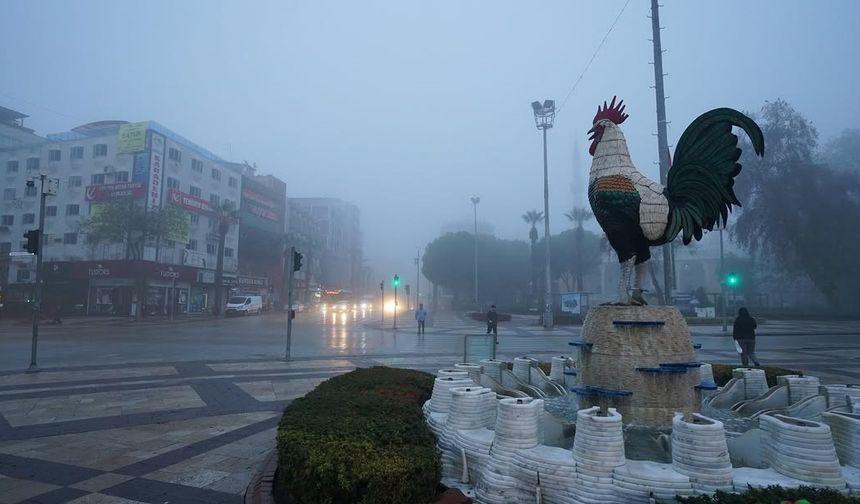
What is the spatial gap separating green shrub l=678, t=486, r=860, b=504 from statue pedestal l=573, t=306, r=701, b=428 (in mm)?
2230

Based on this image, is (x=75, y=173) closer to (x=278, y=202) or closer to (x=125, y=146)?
(x=125, y=146)

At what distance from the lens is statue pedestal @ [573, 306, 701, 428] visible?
568cm

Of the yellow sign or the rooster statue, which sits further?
the yellow sign

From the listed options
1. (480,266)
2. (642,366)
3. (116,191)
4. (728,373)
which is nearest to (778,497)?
(642,366)

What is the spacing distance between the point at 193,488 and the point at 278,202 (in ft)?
232

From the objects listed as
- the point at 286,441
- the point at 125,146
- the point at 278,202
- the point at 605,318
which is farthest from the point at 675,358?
the point at 278,202

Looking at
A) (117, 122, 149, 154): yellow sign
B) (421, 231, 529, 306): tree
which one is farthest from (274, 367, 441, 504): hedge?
(421, 231, 529, 306): tree

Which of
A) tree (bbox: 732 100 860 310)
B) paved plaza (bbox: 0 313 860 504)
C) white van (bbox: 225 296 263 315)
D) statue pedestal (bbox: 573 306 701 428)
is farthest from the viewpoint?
white van (bbox: 225 296 263 315)

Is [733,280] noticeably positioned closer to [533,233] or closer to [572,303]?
[572,303]

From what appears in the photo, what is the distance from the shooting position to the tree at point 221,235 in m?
52.7

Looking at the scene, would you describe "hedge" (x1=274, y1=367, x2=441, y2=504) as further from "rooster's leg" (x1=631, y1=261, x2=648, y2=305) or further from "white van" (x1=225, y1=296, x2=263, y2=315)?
"white van" (x1=225, y1=296, x2=263, y2=315)

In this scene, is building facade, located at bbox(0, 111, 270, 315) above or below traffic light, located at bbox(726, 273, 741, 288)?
above

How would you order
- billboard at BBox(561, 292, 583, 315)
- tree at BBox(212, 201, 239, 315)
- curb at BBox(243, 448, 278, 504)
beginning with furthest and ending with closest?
1. tree at BBox(212, 201, 239, 315)
2. billboard at BBox(561, 292, 583, 315)
3. curb at BBox(243, 448, 278, 504)

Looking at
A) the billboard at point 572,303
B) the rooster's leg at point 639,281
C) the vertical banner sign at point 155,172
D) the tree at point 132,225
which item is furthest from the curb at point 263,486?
the vertical banner sign at point 155,172
